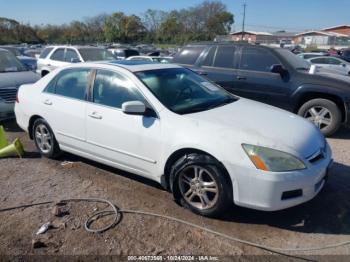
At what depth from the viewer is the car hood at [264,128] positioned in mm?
3342

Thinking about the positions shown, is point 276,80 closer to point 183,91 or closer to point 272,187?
point 183,91

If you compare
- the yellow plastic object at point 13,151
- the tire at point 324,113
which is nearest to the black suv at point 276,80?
the tire at point 324,113

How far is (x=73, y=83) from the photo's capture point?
4789mm

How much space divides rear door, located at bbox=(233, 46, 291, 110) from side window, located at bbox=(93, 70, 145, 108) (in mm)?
3683

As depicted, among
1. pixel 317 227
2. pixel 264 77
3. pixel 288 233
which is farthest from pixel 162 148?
pixel 264 77

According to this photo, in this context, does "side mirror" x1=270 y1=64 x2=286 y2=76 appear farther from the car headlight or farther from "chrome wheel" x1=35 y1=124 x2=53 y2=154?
"chrome wheel" x1=35 y1=124 x2=53 y2=154

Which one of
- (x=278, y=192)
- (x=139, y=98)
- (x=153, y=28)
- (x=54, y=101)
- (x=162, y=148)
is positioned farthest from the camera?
(x=153, y=28)

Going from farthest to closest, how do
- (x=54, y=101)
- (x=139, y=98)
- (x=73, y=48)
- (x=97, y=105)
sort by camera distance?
(x=73, y=48), (x=54, y=101), (x=97, y=105), (x=139, y=98)

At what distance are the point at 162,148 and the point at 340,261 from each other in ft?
6.38

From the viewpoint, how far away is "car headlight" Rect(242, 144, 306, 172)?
320 cm

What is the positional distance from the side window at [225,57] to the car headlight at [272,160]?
4.57m

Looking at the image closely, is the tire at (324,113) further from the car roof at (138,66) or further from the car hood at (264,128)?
the car roof at (138,66)

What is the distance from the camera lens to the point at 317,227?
3447mm

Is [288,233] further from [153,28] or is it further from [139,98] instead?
[153,28]
